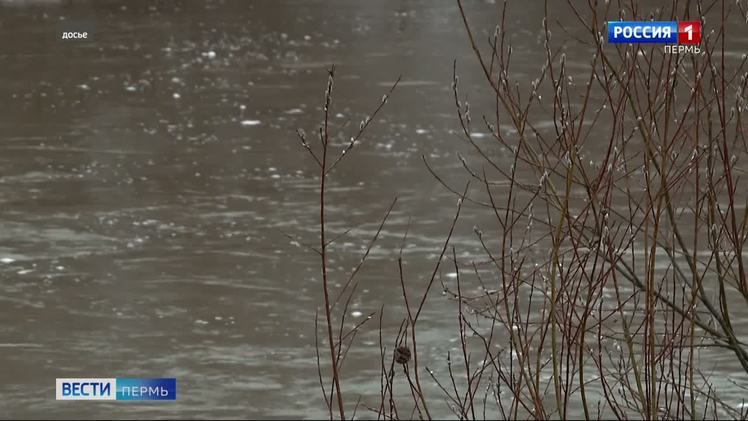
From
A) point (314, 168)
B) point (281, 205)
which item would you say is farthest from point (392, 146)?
point (281, 205)

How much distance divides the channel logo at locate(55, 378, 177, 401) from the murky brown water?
44 millimetres

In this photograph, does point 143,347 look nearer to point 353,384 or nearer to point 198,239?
point 353,384

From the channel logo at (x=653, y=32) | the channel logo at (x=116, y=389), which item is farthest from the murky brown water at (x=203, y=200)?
the channel logo at (x=653, y=32)

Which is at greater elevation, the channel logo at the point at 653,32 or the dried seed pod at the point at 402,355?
the channel logo at the point at 653,32

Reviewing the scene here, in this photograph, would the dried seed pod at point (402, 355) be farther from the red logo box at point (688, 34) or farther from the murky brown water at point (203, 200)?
the murky brown water at point (203, 200)

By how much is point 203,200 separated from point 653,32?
546 cm

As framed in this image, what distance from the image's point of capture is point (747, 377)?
17.1ft

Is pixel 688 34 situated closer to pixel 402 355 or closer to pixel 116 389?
pixel 402 355

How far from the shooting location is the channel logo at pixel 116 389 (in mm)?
5066

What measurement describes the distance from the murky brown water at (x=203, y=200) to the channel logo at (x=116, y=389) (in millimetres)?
44

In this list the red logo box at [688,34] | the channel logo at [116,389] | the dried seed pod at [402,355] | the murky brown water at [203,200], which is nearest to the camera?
the dried seed pod at [402,355]

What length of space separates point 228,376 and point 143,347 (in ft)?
1.59

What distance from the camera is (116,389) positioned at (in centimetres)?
539

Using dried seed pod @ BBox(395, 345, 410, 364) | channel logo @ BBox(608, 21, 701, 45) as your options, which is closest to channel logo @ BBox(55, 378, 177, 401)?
channel logo @ BBox(608, 21, 701, 45)
